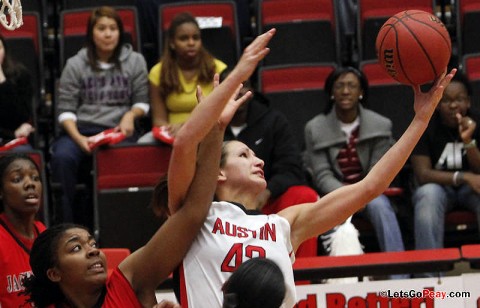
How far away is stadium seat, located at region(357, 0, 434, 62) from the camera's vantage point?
7055 millimetres

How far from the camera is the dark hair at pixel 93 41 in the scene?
6.57 meters

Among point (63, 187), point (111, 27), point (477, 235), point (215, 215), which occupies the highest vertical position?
point (111, 27)

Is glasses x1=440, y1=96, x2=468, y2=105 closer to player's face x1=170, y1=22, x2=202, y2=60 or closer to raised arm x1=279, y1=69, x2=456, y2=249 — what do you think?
player's face x1=170, y1=22, x2=202, y2=60

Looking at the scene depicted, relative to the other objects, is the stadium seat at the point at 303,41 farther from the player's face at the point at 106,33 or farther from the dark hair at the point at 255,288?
the dark hair at the point at 255,288

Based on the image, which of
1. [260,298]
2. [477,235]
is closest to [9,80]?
[477,235]

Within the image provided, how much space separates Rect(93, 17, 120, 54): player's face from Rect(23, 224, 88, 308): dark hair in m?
3.02

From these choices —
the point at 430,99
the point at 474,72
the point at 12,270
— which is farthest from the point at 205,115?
the point at 474,72

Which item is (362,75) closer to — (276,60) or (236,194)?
(276,60)

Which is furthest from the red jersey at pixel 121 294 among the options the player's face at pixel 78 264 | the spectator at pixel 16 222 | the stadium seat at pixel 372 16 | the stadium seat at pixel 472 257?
the stadium seat at pixel 372 16

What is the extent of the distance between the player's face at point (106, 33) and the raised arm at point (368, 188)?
320 centimetres

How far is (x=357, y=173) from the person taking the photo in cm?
607

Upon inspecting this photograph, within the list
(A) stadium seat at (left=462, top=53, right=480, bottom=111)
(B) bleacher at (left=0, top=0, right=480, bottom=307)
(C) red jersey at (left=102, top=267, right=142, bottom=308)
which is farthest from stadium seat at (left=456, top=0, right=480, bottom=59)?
(C) red jersey at (left=102, top=267, right=142, bottom=308)

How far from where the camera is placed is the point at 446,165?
6020mm

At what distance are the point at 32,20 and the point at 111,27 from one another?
0.89 m
